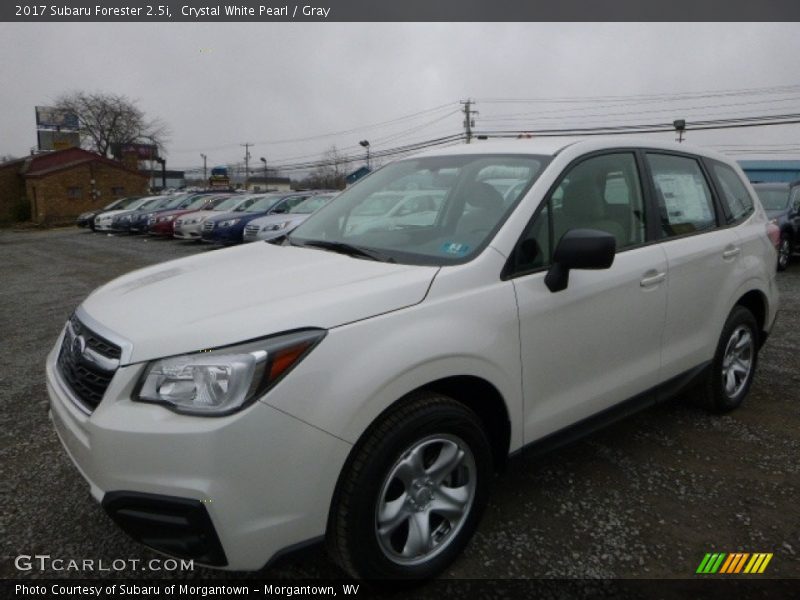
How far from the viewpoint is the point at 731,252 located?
3.54m

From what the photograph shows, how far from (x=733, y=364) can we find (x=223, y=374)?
3.38 metres

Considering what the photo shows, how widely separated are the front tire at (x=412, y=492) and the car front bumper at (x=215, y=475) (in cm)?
10

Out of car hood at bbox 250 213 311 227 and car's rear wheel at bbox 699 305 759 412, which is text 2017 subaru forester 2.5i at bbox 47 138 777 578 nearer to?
car's rear wheel at bbox 699 305 759 412

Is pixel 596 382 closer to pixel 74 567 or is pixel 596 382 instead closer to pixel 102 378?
pixel 102 378

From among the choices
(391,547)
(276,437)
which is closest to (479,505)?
(391,547)

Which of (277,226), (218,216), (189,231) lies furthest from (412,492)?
(189,231)

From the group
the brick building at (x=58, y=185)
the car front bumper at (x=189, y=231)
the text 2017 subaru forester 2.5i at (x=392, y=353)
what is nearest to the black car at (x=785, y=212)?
the text 2017 subaru forester 2.5i at (x=392, y=353)

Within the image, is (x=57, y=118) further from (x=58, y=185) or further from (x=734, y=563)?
(x=734, y=563)

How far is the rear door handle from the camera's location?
2.91 metres

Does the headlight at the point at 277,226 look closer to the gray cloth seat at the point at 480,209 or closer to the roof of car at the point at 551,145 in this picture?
the roof of car at the point at 551,145

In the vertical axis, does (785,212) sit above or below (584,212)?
below

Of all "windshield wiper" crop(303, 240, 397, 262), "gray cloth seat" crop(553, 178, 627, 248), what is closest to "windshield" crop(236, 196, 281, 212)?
"windshield wiper" crop(303, 240, 397, 262)

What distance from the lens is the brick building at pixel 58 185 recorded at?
1406 inches

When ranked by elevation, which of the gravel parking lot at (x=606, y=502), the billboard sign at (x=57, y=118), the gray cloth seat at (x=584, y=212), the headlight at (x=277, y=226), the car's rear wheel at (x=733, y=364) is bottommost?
the gravel parking lot at (x=606, y=502)
